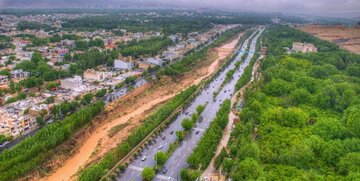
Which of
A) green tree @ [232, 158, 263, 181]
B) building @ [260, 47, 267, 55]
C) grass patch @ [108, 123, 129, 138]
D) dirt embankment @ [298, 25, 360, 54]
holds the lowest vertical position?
grass patch @ [108, 123, 129, 138]

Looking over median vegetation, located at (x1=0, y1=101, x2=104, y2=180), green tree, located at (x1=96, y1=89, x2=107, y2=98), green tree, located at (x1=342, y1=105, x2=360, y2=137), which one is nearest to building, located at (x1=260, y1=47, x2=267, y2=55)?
green tree, located at (x1=342, y1=105, x2=360, y2=137)

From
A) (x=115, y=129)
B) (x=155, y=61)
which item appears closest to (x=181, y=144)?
(x=115, y=129)

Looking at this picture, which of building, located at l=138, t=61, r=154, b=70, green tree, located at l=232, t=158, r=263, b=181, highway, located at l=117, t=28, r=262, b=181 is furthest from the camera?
building, located at l=138, t=61, r=154, b=70

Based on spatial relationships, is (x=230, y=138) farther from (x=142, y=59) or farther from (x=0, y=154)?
(x=142, y=59)

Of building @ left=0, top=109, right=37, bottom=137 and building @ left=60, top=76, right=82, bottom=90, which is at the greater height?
building @ left=60, top=76, right=82, bottom=90

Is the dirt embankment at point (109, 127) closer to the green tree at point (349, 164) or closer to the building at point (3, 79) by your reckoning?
the building at point (3, 79)

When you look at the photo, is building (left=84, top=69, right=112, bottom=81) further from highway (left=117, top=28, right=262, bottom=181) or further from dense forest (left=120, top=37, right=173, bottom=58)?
dense forest (left=120, top=37, right=173, bottom=58)
